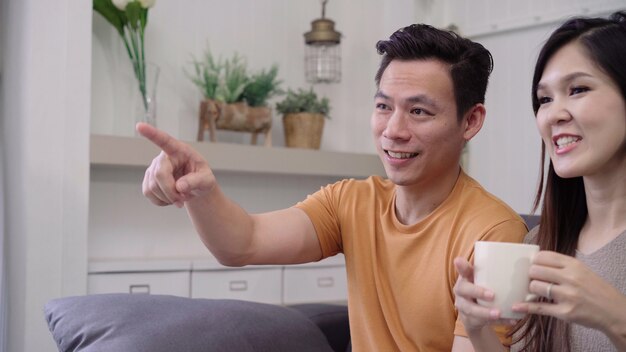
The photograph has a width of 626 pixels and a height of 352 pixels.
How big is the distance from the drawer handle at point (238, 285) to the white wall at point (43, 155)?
0.67 metres

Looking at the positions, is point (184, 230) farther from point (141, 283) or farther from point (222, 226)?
point (222, 226)

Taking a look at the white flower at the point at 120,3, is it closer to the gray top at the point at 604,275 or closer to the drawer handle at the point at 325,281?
the drawer handle at the point at 325,281

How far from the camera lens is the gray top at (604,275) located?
1303 millimetres

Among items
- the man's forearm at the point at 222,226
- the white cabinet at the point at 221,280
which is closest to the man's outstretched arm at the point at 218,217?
the man's forearm at the point at 222,226

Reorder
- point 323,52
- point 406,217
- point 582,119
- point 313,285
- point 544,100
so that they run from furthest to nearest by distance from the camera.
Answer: point 323,52, point 313,285, point 406,217, point 544,100, point 582,119

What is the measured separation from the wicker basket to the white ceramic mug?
277 centimetres

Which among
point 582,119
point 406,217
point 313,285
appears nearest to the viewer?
point 582,119

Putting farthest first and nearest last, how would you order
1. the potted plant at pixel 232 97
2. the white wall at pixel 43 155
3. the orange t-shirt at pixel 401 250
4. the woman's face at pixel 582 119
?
the potted plant at pixel 232 97 → the white wall at pixel 43 155 → the orange t-shirt at pixel 401 250 → the woman's face at pixel 582 119

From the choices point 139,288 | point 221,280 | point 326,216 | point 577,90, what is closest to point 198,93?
point 221,280

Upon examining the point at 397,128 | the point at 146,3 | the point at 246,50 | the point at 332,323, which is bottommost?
the point at 332,323

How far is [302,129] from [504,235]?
238cm

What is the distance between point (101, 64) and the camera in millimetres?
3395

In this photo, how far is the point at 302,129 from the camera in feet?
12.4

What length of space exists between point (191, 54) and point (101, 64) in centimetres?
44
